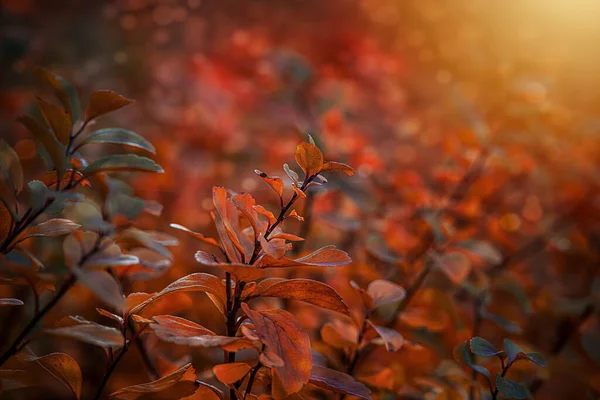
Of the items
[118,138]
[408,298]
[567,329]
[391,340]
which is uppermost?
[118,138]

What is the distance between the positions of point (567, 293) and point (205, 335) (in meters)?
1.38

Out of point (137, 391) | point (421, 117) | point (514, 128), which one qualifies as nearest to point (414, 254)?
point (514, 128)

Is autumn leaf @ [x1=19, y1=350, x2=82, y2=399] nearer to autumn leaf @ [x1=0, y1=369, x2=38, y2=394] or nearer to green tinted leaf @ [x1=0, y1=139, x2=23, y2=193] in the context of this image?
autumn leaf @ [x1=0, y1=369, x2=38, y2=394]

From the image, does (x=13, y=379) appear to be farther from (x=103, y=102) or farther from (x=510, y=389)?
(x=510, y=389)

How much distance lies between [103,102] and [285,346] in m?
0.31

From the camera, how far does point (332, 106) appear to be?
1226mm

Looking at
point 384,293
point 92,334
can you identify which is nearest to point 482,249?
point 384,293

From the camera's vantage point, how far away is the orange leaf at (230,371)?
1.58ft

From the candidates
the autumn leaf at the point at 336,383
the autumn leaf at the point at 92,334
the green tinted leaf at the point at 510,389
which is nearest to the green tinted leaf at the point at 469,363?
the green tinted leaf at the point at 510,389

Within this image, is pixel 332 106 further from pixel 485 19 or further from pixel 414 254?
pixel 485 19

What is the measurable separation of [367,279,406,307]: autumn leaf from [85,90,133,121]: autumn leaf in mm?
383

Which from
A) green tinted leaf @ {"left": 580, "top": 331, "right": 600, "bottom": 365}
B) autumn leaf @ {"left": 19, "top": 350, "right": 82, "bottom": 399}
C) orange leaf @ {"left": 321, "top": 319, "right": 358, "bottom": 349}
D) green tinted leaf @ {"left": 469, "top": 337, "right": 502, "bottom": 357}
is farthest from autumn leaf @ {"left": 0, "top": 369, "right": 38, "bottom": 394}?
green tinted leaf @ {"left": 580, "top": 331, "right": 600, "bottom": 365}

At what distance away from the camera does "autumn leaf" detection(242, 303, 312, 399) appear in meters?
0.47

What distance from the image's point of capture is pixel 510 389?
1.82ft
